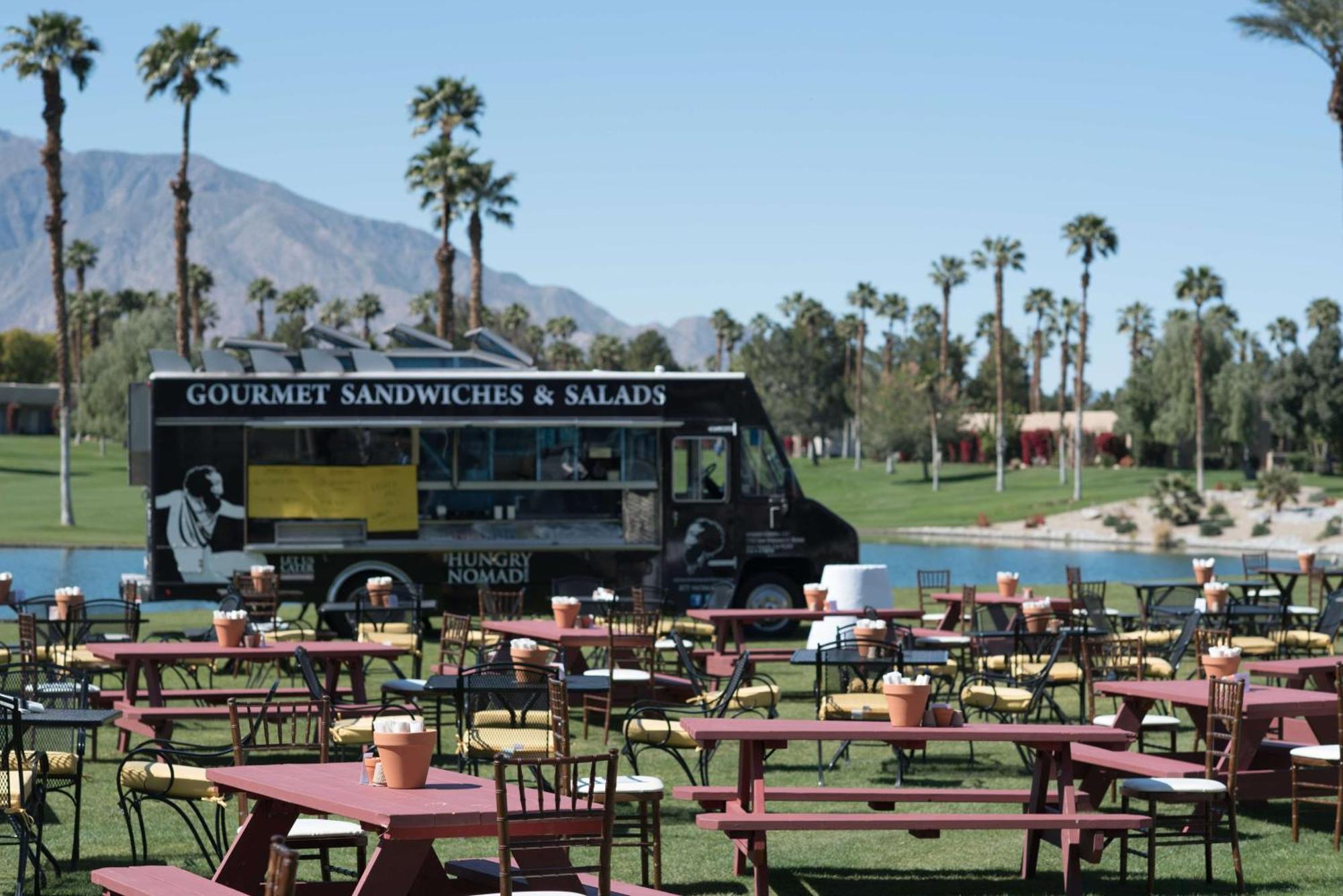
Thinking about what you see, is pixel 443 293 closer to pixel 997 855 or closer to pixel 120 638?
pixel 120 638

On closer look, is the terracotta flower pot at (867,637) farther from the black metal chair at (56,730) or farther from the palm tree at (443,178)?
the palm tree at (443,178)

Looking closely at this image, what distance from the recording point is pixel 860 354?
105 m

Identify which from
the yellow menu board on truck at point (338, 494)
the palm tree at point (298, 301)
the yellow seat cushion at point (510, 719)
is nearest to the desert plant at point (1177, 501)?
the yellow menu board on truck at point (338, 494)

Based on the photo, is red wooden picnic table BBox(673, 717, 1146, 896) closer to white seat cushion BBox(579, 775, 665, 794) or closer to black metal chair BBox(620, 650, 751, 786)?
white seat cushion BBox(579, 775, 665, 794)

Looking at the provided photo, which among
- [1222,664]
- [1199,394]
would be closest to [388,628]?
[1222,664]

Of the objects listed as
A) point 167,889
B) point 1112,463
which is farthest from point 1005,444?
point 167,889

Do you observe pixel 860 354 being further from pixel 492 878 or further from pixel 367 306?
pixel 492 878

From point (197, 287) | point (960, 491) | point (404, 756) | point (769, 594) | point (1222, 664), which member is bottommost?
point (960, 491)

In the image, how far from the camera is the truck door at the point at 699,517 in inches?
875

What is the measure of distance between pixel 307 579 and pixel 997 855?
13471mm

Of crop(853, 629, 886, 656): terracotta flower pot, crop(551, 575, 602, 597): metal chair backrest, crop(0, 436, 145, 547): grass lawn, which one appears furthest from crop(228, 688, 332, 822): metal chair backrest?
crop(0, 436, 145, 547): grass lawn

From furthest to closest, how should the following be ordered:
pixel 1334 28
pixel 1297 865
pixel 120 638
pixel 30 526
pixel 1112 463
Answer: pixel 1112 463
pixel 30 526
pixel 1334 28
pixel 120 638
pixel 1297 865

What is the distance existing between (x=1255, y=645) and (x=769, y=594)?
23.8 ft

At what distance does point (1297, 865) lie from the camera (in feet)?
30.4
